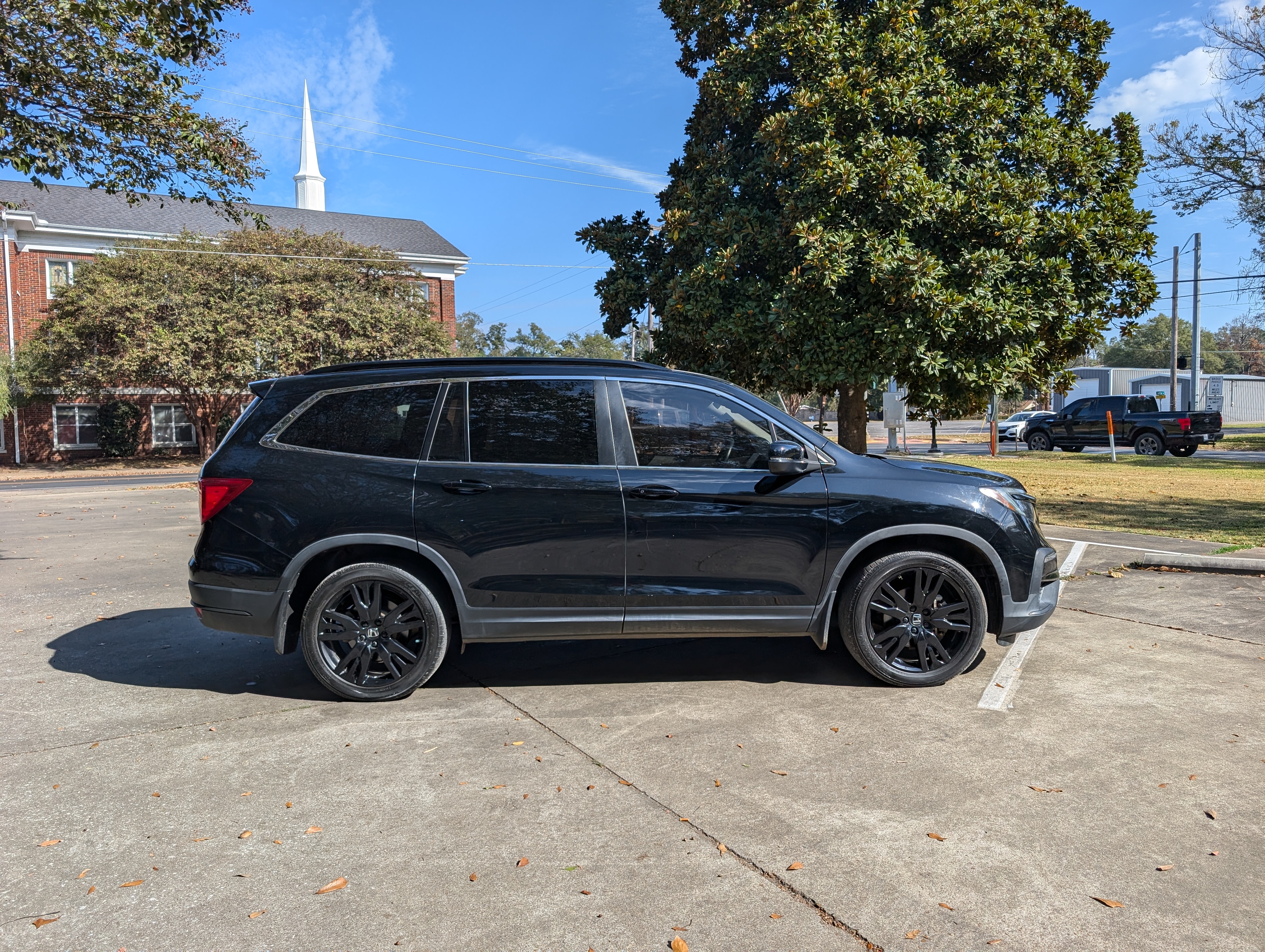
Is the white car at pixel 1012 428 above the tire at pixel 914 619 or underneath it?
above

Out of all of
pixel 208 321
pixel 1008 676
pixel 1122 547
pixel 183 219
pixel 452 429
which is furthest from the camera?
pixel 183 219

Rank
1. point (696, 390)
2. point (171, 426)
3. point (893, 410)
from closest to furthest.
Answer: point (696, 390), point (893, 410), point (171, 426)

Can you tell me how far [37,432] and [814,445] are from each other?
3735 cm

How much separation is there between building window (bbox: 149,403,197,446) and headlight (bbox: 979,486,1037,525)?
121 ft

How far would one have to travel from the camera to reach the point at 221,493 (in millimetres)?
4848

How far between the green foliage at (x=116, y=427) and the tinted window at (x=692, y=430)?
35.7 m

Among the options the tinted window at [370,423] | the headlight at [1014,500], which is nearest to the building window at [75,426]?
the tinted window at [370,423]

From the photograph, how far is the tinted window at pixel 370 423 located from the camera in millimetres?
4914

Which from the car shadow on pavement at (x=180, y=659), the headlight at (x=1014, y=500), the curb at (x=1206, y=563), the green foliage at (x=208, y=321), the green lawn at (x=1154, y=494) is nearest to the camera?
the headlight at (x=1014, y=500)

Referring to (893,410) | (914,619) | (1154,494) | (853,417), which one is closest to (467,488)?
(914,619)

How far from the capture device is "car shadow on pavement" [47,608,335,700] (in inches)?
203

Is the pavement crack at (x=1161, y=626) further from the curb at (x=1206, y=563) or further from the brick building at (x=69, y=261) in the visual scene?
the brick building at (x=69, y=261)

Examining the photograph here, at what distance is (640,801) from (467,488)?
2.01m

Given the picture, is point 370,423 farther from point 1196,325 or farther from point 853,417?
point 1196,325
